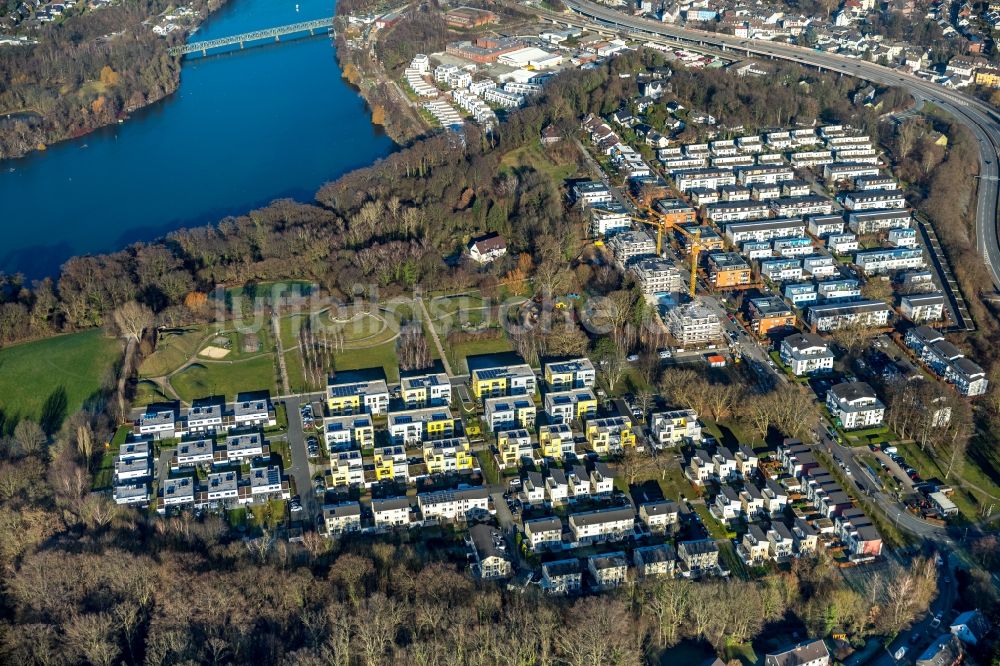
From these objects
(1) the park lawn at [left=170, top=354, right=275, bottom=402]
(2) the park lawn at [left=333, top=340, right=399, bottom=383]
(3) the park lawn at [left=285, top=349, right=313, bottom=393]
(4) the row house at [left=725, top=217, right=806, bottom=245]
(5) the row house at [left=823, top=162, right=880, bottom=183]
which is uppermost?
(5) the row house at [left=823, top=162, right=880, bottom=183]

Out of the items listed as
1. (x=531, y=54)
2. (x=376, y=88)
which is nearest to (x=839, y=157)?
(x=531, y=54)

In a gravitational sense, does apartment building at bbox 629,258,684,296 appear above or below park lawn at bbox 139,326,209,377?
above

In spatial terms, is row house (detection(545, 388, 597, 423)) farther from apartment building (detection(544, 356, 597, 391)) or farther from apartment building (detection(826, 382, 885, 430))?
apartment building (detection(826, 382, 885, 430))

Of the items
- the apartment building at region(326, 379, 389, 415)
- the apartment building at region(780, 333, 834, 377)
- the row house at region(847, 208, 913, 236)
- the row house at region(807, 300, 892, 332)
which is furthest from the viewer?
the row house at region(847, 208, 913, 236)

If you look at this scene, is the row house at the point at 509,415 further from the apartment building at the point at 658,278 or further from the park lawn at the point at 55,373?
Answer: the park lawn at the point at 55,373

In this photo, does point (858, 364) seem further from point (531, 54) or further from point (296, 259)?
point (531, 54)

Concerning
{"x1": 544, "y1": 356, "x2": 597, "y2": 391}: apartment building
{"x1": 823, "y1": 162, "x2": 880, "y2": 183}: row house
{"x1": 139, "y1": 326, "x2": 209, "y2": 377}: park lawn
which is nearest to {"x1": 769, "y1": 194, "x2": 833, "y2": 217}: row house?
{"x1": 823, "y1": 162, "x2": 880, "y2": 183}: row house

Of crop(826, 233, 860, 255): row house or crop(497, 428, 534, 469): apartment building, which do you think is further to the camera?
crop(826, 233, 860, 255): row house

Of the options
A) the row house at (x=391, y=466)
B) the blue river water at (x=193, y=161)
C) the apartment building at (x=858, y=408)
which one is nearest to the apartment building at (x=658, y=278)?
the apartment building at (x=858, y=408)
